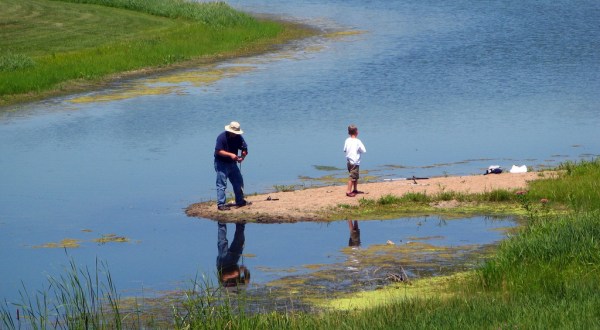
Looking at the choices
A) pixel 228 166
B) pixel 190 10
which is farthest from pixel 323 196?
pixel 190 10

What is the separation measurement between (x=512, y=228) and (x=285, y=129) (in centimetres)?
1557

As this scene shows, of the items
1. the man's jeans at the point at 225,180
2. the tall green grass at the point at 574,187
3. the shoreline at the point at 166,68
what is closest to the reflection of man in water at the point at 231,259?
the man's jeans at the point at 225,180

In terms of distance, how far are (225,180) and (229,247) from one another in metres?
3.20

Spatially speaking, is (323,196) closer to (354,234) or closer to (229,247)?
(354,234)

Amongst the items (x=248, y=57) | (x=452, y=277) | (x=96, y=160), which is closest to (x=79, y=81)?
(x=248, y=57)

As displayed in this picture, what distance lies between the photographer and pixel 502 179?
25.4 m

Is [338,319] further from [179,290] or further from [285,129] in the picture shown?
[285,129]

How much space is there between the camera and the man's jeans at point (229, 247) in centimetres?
2027

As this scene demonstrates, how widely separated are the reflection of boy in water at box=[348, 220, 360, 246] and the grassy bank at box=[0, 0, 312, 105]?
24340mm

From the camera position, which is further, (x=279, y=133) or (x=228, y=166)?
(x=279, y=133)

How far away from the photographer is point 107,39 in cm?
5722

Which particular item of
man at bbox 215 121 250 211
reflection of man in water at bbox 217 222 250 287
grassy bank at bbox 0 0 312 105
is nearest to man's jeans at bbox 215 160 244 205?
man at bbox 215 121 250 211

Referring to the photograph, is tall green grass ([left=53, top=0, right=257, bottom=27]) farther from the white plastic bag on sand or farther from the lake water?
the white plastic bag on sand

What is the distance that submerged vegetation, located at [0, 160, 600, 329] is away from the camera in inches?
491
